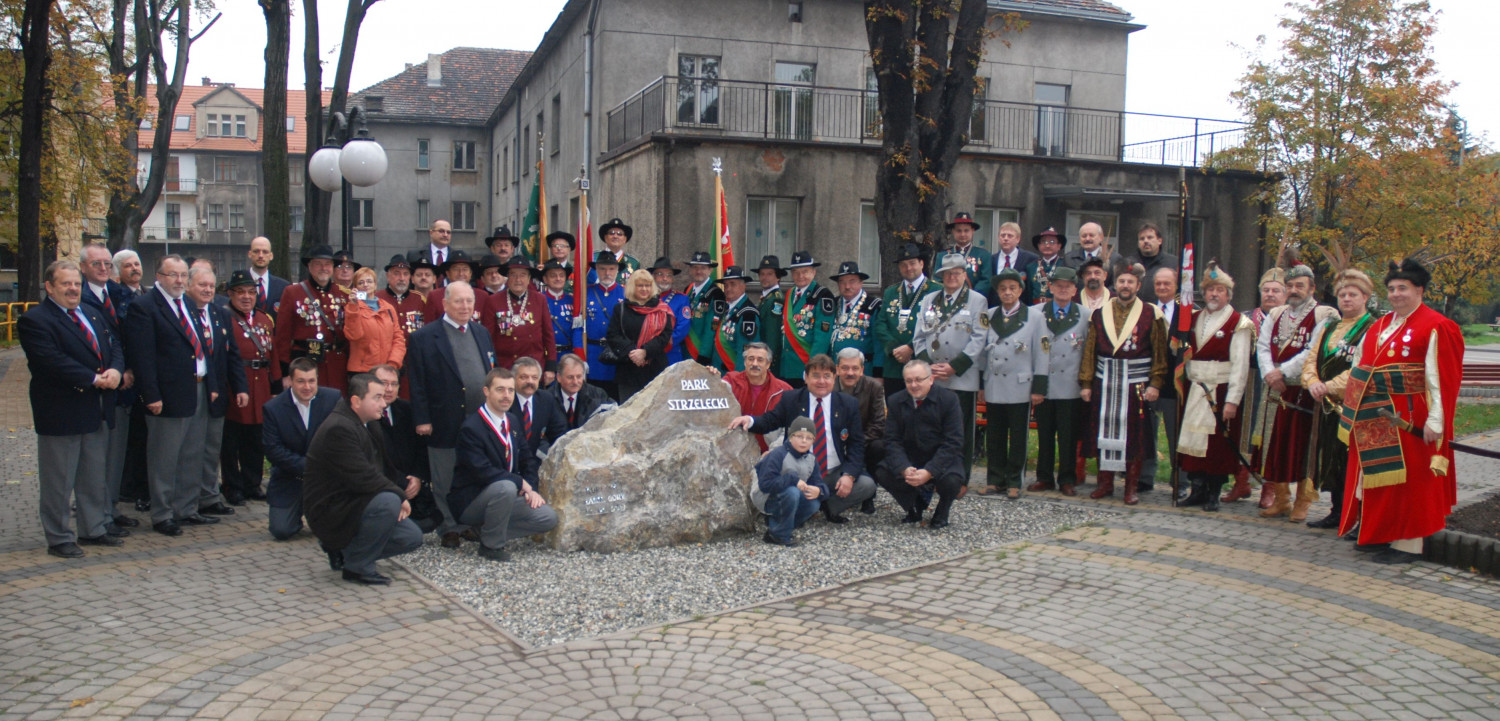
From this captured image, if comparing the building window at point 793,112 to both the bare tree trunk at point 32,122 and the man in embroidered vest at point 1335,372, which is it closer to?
the bare tree trunk at point 32,122

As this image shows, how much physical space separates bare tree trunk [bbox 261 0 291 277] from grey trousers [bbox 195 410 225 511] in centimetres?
800

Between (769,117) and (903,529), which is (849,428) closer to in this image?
(903,529)

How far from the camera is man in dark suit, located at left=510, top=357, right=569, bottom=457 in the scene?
23.4ft

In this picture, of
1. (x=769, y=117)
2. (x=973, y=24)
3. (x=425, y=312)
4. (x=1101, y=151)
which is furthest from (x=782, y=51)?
(x=425, y=312)

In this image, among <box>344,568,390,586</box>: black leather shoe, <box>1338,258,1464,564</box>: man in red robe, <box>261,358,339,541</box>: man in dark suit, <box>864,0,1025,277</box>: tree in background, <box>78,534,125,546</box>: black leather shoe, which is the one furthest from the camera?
<box>864,0,1025,277</box>: tree in background

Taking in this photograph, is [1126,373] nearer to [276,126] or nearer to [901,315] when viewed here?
[901,315]

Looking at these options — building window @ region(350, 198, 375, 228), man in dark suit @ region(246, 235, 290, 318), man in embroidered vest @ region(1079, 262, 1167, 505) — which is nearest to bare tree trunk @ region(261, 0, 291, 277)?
man in dark suit @ region(246, 235, 290, 318)

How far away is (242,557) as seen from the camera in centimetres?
676

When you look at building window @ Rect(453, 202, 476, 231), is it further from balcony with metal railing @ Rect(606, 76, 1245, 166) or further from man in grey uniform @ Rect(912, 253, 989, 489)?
man in grey uniform @ Rect(912, 253, 989, 489)

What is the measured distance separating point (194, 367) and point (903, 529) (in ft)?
16.8

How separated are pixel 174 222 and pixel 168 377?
221ft

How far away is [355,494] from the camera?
6109mm

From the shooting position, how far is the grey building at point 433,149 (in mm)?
43625

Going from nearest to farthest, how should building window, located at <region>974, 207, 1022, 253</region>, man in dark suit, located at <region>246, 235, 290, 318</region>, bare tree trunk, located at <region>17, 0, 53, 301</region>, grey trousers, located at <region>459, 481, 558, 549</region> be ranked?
grey trousers, located at <region>459, 481, 558, 549</region>
man in dark suit, located at <region>246, 235, 290, 318</region>
bare tree trunk, located at <region>17, 0, 53, 301</region>
building window, located at <region>974, 207, 1022, 253</region>
